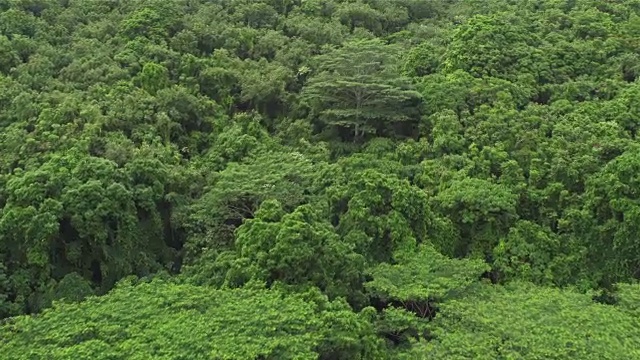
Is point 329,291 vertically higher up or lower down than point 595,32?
lower down

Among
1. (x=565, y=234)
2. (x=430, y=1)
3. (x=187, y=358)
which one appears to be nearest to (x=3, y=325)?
(x=187, y=358)

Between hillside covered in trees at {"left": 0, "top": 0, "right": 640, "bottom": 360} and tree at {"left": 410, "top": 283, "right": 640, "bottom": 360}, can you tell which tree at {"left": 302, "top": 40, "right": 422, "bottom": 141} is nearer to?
hillside covered in trees at {"left": 0, "top": 0, "right": 640, "bottom": 360}

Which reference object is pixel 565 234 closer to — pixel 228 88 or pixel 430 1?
pixel 228 88

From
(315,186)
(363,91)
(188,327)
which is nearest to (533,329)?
(188,327)

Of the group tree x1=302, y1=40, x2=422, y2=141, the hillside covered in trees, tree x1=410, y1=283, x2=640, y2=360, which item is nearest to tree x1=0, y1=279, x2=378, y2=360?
the hillside covered in trees

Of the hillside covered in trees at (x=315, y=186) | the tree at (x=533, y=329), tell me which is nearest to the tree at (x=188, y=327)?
the hillside covered in trees at (x=315, y=186)

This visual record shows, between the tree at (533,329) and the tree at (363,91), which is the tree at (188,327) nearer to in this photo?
the tree at (533,329)

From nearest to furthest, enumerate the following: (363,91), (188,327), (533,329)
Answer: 1. (188,327)
2. (533,329)
3. (363,91)

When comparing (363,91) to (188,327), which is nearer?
(188,327)

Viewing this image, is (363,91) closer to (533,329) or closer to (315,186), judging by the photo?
(315,186)
